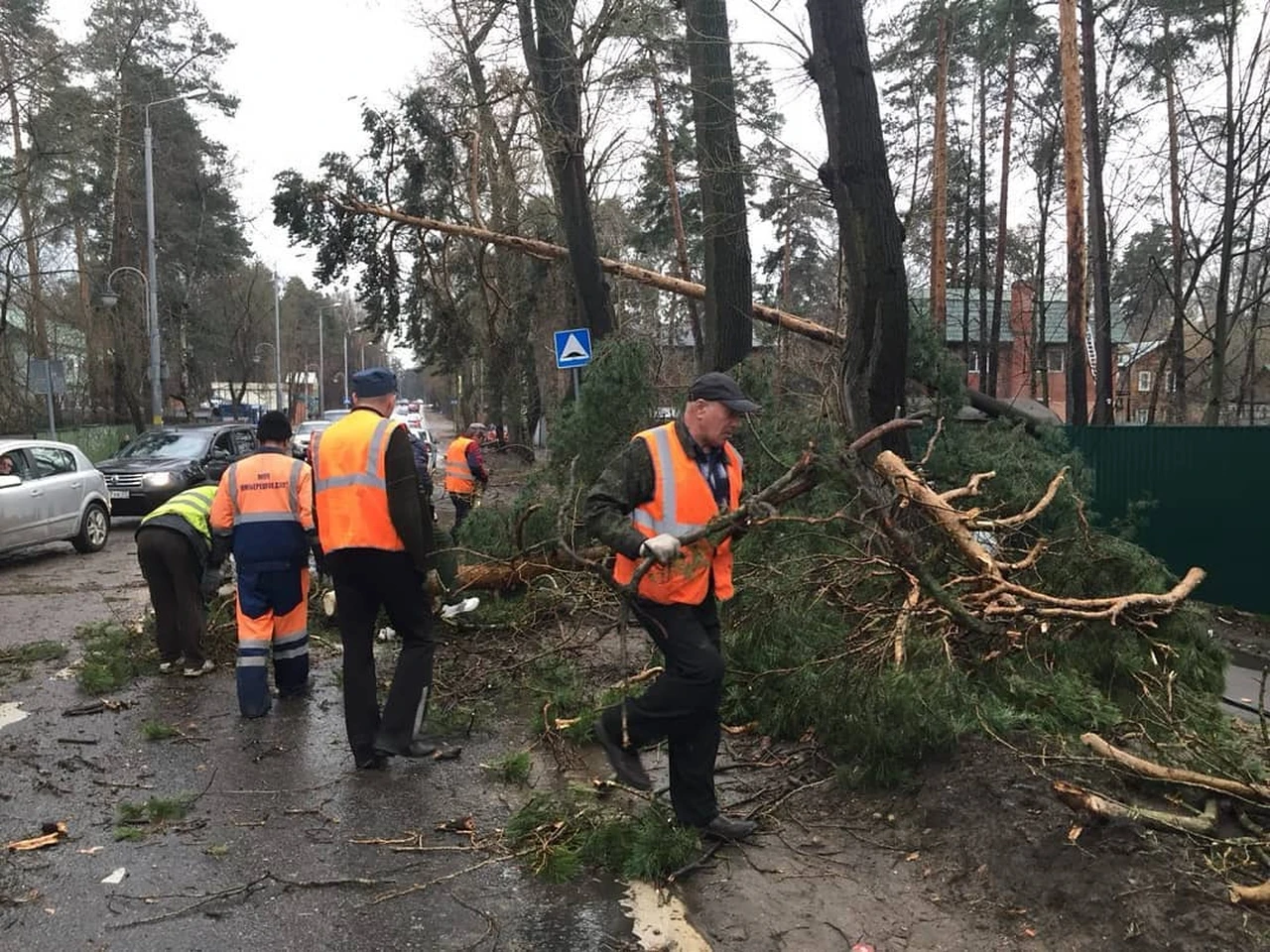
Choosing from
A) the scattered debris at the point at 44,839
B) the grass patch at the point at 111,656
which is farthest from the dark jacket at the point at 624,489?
the grass patch at the point at 111,656

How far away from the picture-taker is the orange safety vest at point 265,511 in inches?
224

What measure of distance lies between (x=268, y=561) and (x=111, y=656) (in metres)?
1.69

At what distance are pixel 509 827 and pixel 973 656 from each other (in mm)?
2230

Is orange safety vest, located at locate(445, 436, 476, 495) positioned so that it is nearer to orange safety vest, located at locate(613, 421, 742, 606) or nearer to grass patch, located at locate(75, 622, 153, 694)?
grass patch, located at locate(75, 622, 153, 694)

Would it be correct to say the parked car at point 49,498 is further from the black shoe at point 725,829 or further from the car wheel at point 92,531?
the black shoe at point 725,829

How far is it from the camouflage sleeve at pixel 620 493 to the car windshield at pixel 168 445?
48.6 feet

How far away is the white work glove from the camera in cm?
351

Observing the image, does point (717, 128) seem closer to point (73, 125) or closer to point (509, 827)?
point (509, 827)

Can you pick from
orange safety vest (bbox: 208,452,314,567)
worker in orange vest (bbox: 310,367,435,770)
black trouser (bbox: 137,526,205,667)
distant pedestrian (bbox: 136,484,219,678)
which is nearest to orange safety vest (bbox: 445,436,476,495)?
distant pedestrian (bbox: 136,484,219,678)

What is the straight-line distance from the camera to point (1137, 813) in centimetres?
332

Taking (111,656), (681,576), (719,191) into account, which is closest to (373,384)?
(681,576)

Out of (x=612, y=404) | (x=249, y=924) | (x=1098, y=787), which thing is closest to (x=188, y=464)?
(x=612, y=404)

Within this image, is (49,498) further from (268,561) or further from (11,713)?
(268,561)

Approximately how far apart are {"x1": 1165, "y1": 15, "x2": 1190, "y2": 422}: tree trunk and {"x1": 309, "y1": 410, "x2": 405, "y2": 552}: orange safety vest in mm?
18167
